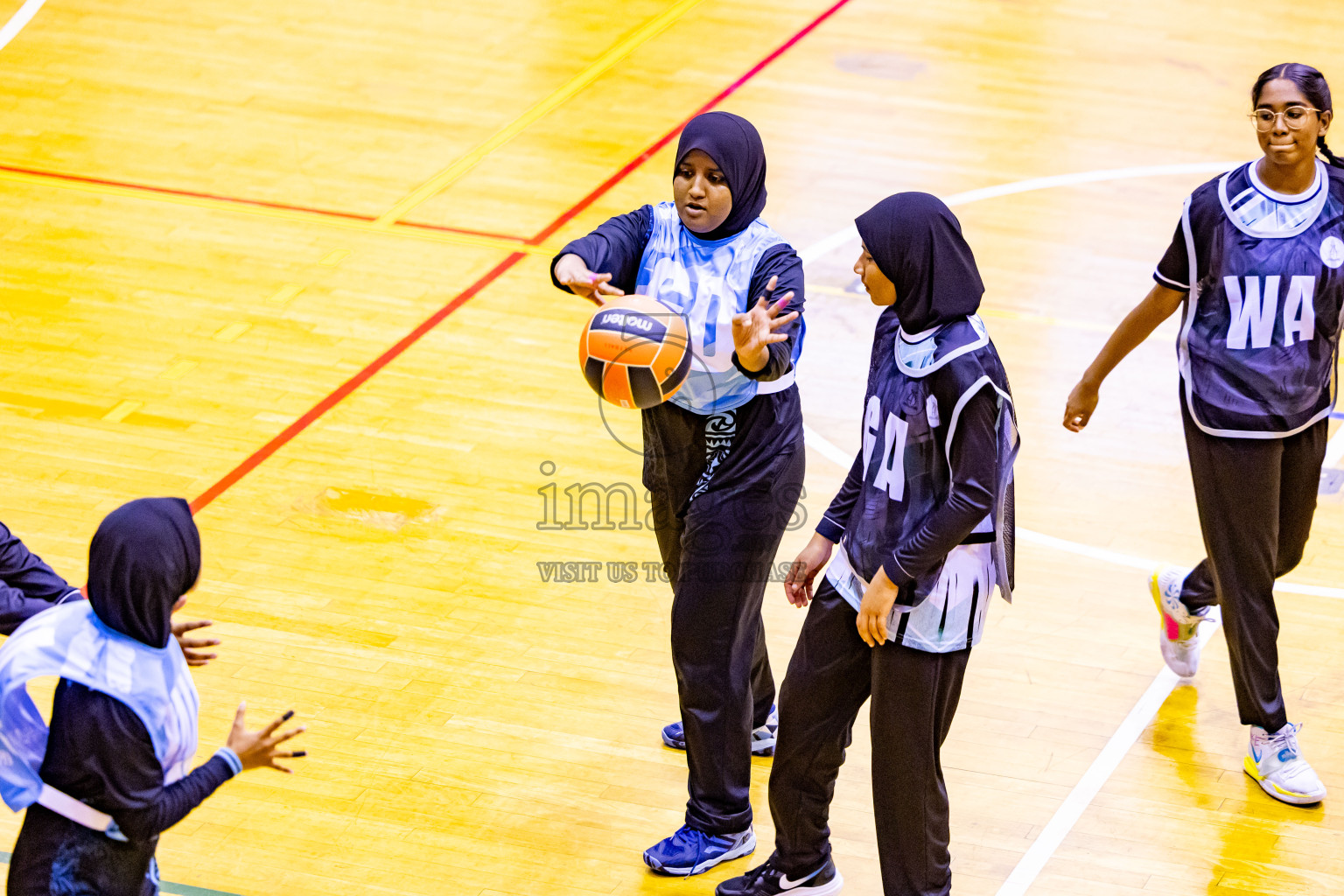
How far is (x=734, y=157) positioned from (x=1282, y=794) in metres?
2.61

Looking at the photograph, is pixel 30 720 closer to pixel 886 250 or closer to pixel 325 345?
pixel 886 250

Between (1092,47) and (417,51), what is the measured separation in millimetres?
4909

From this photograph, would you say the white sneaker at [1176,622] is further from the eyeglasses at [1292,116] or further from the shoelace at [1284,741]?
the eyeglasses at [1292,116]

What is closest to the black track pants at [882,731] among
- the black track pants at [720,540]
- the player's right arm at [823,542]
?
the player's right arm at [823,542]

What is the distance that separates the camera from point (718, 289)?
15.8 ft

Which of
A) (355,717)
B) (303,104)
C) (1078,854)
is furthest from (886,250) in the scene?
(303,104)

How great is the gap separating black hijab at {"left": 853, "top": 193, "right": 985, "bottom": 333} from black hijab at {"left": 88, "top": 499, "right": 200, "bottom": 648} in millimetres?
1752

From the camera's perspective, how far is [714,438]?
493 centimetres

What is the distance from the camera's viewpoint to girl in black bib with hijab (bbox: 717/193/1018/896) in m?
4.18

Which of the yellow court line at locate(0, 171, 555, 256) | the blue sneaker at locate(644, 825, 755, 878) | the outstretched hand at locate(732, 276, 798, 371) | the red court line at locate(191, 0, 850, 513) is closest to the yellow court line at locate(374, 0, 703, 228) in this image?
the yellow court line at locate(0, 171, 555, 256)

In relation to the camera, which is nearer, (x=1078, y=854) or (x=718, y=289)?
(x=718, y=289)

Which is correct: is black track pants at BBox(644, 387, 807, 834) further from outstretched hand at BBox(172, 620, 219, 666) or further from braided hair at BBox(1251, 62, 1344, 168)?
braided hair at BBox(1251, 62, 1344, 168)

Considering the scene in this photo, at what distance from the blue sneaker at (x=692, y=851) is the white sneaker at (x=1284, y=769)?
1.66 m

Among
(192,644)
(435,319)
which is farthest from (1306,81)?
(435,319)
